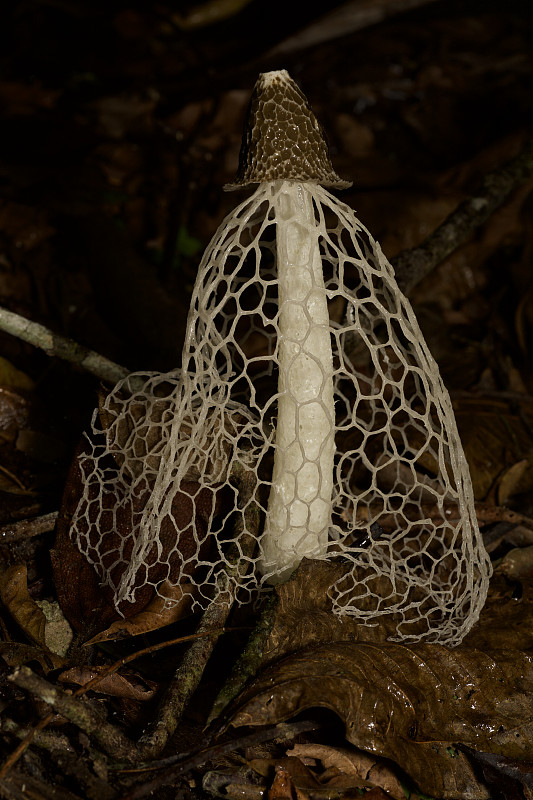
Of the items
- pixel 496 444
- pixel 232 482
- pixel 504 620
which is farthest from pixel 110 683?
pixel 496 444

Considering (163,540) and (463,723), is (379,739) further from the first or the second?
(163,540)

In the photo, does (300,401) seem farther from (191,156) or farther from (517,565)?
(191,156)

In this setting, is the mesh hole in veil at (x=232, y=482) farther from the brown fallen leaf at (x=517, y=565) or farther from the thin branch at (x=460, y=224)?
the thin branch at (x=460, y=224)

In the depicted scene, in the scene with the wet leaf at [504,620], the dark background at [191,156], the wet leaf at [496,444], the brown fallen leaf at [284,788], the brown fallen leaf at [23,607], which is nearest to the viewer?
the brown fallen leaf at [284,788]

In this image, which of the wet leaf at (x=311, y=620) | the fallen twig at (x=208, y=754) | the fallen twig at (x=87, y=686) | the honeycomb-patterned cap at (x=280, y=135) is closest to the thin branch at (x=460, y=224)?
the honeycomb-patterned cap at (x=280, y=135)

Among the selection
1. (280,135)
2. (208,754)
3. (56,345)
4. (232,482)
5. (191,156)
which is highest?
(191,156)

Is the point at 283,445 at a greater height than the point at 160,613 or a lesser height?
greater
